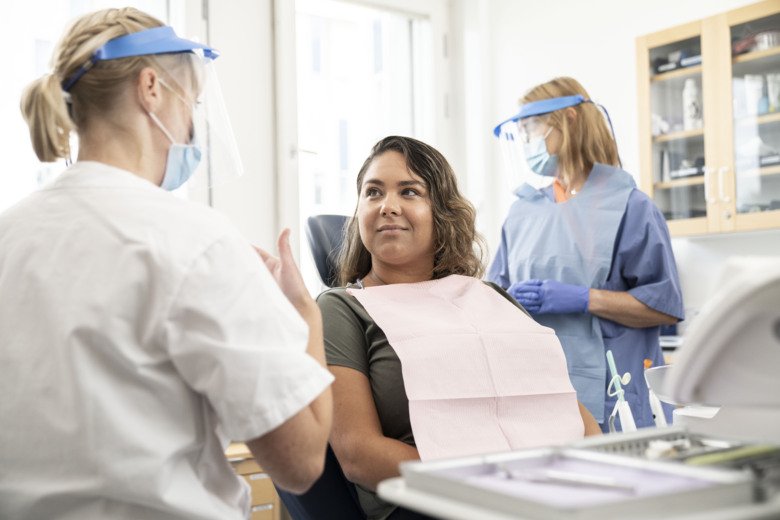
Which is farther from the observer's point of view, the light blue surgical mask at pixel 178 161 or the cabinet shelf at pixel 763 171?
the cabinet shelf at pixel 763 171

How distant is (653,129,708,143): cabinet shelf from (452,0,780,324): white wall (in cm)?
17

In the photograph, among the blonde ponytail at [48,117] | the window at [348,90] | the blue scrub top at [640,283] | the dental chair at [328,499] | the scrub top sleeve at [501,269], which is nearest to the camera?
the blonde ponytail at [48,117]

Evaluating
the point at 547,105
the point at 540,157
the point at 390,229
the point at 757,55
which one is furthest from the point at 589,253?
the point at 757,55

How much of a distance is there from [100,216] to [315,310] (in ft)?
1.19

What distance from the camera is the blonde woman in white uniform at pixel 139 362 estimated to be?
3.21 feet

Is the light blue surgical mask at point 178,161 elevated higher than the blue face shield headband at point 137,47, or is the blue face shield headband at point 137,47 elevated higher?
the blue face shield headband at point 137,47

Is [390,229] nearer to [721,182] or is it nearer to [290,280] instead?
[290,280]

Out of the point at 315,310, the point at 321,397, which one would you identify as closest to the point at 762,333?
the point at 321,397

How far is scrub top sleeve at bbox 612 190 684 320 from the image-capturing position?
7.22 ft

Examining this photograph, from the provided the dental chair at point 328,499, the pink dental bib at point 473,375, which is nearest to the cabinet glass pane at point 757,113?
the pink dental bib at point 473,375

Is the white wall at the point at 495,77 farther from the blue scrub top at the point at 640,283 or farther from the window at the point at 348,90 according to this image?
the blue scrub top at the point at 640,283

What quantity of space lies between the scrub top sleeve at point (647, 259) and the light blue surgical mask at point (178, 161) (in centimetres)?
135

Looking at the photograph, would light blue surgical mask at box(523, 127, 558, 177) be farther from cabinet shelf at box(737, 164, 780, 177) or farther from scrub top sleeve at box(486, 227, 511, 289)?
cabinet shelf at box(737, 164, 780, 177)

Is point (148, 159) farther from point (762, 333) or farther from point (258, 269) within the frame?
point (762, 333)
